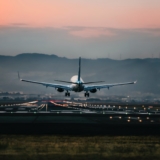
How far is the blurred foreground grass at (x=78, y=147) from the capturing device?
33.9 metres

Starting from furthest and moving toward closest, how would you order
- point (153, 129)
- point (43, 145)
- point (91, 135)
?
point (153, 129), point (91, 135), point (43, 145)

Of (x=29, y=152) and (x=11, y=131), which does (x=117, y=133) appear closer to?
(x=11, y=131)

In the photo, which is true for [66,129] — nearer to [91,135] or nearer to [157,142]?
[91,135]

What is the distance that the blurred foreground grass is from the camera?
33.9m

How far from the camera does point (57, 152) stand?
3547cm

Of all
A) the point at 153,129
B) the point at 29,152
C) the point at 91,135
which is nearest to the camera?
the point at 29,152

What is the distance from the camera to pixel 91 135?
1806 inches

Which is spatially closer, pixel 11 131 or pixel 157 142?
pixel 157 142

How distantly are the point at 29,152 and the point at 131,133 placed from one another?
48.2ft

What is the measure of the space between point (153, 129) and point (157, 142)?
11.4 metres

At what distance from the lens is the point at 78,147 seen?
124 feet

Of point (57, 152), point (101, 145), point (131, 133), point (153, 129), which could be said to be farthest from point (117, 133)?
point (57, 152)

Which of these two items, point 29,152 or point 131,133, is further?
point 131,133

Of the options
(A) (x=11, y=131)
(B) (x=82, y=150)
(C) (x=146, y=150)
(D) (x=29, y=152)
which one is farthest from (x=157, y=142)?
(A) (x=11, y=131)
